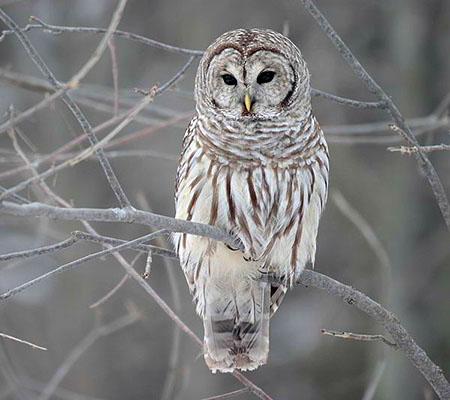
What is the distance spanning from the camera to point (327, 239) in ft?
33.0

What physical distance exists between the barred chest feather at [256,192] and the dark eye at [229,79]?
9.8 inches

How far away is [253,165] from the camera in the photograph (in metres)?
4.26

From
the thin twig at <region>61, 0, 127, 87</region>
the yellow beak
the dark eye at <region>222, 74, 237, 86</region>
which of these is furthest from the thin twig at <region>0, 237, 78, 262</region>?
the dark eye at <region>222, 74, 237, 86</region>

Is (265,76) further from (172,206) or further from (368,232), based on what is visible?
(172,206)

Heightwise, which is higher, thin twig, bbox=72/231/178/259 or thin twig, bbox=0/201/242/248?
thin twig, bbox=0/201/242/248

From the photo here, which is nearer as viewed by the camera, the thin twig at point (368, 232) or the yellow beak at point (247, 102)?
the thin twig at point (368, 232)

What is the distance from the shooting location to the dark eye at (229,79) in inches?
174

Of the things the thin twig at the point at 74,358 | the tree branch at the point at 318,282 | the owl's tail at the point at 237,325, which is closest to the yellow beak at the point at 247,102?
the tree branch at the point at 318,282

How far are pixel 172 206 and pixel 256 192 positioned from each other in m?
5.68

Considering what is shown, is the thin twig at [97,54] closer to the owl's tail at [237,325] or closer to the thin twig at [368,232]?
the thin twig at [368,232]

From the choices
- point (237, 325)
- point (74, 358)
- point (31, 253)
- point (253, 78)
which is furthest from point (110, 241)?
point (237, 325)

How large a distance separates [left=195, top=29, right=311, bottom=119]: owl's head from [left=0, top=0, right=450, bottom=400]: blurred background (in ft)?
13.7

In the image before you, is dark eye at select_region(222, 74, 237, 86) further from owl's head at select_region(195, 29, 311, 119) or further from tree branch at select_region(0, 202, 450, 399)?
tree branch at select_region(0, 202, 450, 399)

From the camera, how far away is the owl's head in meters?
4.35
